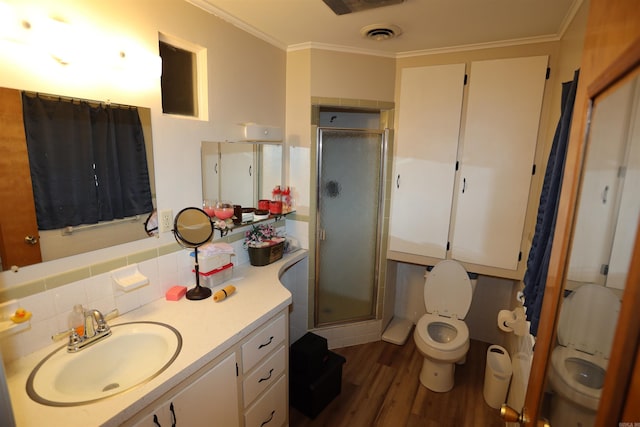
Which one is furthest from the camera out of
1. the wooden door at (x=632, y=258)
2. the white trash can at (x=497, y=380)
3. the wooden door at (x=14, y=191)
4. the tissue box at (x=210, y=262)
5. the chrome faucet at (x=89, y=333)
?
the white trash can at (x=497, y=380)

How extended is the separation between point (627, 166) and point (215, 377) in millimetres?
1478

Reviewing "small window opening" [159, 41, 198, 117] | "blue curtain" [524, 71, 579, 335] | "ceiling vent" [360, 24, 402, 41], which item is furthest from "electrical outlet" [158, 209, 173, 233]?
"blue curtain" [524, 71, 579, 335]

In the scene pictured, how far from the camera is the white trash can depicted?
7.03ft

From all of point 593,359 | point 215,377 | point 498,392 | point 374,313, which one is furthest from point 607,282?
point 374,313

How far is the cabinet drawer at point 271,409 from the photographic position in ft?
5.19

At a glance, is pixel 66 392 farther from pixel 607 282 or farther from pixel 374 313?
pixel 374 313

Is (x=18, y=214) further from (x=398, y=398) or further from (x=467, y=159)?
(x=467, y=159)

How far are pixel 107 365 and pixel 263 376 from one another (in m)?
0.71

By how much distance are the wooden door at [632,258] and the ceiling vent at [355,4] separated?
113cm

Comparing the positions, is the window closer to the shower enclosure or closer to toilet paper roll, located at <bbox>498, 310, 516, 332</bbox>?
the shower enclosure

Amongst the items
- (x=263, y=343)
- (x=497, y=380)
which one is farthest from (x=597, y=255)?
(x=497, y=380)

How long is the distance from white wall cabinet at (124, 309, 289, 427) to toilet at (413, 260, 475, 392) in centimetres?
110

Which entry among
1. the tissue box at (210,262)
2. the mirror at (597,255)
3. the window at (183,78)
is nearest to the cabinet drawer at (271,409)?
the tissue box at (210,262)

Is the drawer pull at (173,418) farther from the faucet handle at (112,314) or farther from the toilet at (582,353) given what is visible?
the toilet at (582,353)
